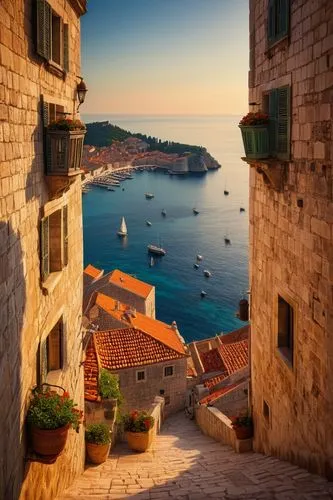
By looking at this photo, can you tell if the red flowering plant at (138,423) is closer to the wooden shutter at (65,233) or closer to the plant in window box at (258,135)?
the wooden shutter at (65,233)

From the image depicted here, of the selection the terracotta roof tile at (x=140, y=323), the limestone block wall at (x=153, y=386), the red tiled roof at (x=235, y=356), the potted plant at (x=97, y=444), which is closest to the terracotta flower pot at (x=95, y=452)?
the potted plant at (x=97, y=444)

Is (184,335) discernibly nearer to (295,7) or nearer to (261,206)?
(261,206)

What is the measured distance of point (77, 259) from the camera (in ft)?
39.6

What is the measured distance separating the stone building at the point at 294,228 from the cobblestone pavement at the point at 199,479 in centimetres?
39

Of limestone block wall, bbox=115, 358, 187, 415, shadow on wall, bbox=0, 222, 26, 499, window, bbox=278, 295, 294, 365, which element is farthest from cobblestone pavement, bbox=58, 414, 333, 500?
limestone block wall, bbox=115, 358, 187, 415

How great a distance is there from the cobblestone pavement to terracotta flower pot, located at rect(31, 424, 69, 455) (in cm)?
199

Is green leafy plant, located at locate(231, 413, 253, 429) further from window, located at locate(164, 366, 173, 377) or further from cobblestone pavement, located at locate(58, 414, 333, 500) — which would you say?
window, located at locate(164, 366, 173, 377)

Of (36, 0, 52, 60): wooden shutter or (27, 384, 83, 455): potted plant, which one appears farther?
(36, 0, 52, 60): wooden shutter

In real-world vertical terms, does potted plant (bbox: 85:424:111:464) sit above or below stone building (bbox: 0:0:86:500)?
below

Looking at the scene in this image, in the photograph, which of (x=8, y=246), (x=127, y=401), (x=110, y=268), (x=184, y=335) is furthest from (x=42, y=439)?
(x=110, y=268)

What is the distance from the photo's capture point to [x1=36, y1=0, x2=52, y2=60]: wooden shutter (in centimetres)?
786

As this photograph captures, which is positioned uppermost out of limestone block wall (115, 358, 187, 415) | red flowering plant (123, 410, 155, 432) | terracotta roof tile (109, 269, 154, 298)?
red flowering plant (123, 410, 155, 432)

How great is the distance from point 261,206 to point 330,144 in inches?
166

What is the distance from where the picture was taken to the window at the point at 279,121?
9172 mm
